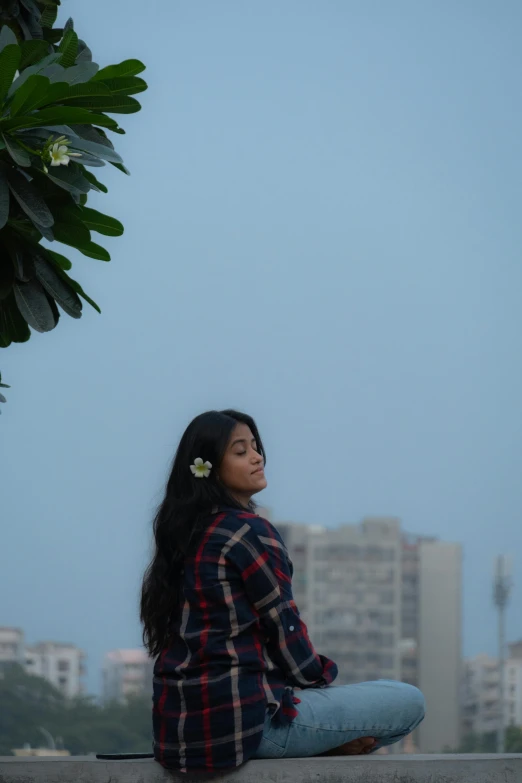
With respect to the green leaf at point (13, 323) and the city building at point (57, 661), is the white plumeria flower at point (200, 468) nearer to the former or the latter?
the green leaf at point (13, 323)

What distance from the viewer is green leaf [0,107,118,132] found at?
86.5 inches

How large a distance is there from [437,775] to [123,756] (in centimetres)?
58

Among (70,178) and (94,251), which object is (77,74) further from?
(94,251)

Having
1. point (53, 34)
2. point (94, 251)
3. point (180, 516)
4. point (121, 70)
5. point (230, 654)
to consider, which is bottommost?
point (230, 654)

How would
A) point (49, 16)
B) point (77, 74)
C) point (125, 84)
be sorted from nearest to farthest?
1. point (77, 74)
2. point (125, 84)
3. point (49, 16)

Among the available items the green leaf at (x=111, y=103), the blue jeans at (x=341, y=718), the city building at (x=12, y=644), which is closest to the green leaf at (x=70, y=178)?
the green leaf at (x=111, y=103)

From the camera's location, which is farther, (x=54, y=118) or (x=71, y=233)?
(x=71, y=233)

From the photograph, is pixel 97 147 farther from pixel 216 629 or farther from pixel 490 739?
pixel 490 739

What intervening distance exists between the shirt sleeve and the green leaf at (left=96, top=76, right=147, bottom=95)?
2.91 ft

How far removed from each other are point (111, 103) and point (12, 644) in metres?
57.6

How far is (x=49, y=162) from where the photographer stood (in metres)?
2.22

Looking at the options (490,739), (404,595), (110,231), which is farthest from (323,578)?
(110,231)

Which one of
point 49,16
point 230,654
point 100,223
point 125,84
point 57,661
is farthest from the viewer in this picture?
point 57,661

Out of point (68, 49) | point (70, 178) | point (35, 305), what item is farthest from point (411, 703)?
point (68, 49)
